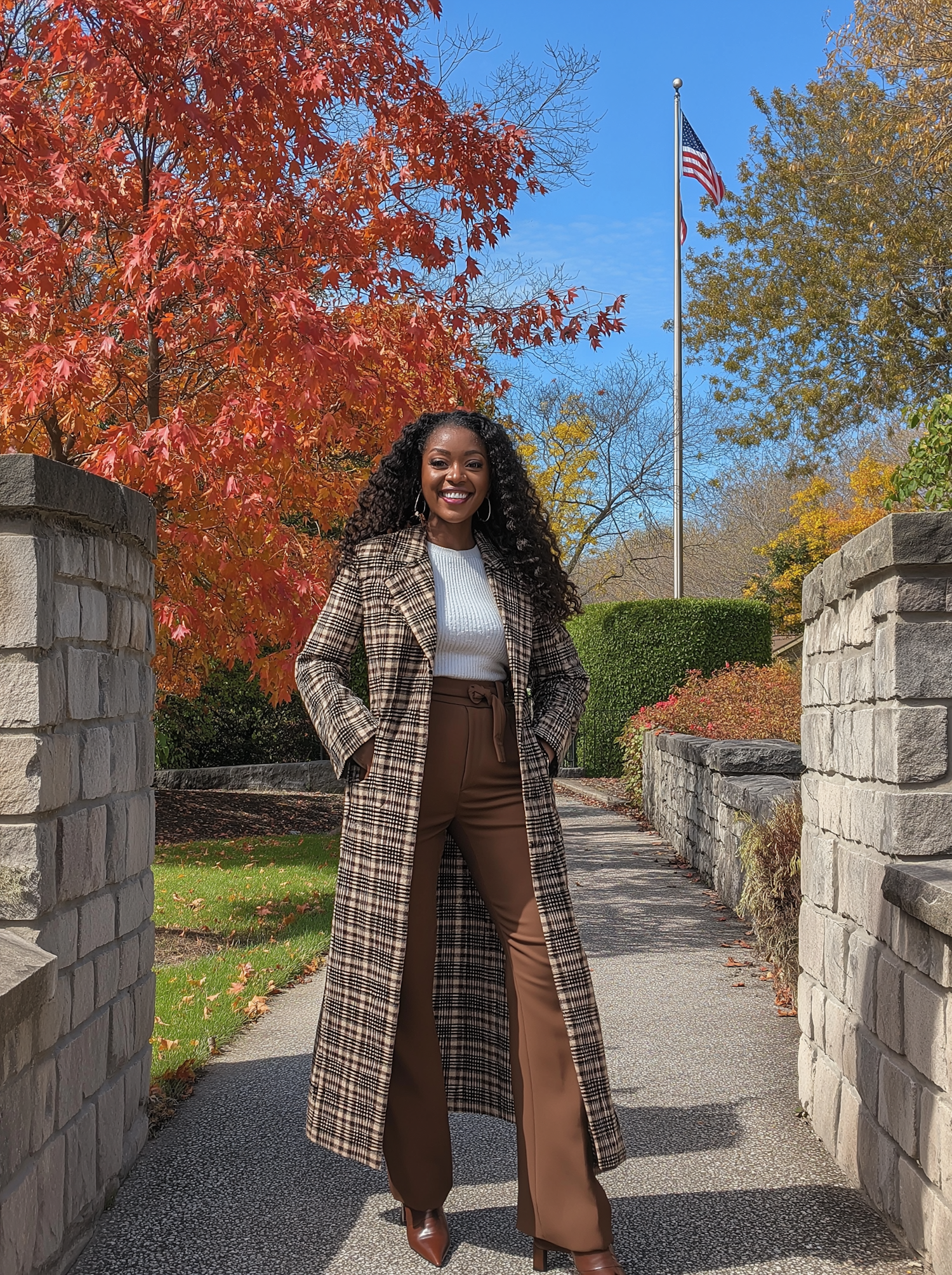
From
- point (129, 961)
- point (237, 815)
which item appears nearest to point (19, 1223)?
point (129, 961)

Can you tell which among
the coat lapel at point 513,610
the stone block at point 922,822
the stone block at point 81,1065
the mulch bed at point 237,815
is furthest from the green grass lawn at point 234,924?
the stone block at point 922,822

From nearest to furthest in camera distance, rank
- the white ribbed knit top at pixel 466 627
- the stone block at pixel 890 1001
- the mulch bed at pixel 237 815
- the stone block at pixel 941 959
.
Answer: the stone block at pixel 941 959 → the stone block at pixel 890 1001 → the white ribbed knit top at pixel 466 627 → the mulch bed at pixel 237 815

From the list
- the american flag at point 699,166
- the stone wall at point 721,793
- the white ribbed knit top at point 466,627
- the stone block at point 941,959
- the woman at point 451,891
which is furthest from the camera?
the american flag at point 699,166

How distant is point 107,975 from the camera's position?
3.10m

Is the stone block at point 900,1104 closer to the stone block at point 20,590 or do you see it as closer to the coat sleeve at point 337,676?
the coat sleeve at point 337,676

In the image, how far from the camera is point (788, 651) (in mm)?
25016

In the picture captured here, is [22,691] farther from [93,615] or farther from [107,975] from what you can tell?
[107,975]

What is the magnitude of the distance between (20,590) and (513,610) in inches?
47.8

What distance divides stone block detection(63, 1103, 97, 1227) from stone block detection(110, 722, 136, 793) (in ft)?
2.70

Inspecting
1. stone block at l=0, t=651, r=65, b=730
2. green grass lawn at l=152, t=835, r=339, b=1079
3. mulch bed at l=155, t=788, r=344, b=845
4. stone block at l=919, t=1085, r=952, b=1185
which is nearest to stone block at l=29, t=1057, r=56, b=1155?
stone block at l=0, t=651, r=65, b=730

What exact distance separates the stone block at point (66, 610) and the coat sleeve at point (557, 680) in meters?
1.16

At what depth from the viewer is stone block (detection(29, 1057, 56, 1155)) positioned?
2471 millimetres

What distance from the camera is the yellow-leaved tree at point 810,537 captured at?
26.2m

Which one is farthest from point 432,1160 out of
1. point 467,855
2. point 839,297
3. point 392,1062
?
point 839,297
